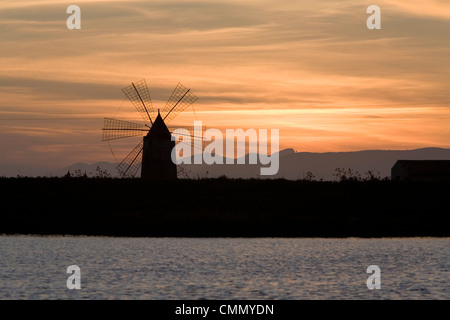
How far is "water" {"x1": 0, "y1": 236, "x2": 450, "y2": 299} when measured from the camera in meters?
29.8

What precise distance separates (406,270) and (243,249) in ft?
41.1

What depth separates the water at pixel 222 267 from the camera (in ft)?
97.7

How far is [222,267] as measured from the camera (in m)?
38.2

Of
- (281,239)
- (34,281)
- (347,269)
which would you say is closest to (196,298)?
(34,281)

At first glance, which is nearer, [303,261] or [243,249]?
[303,261]
